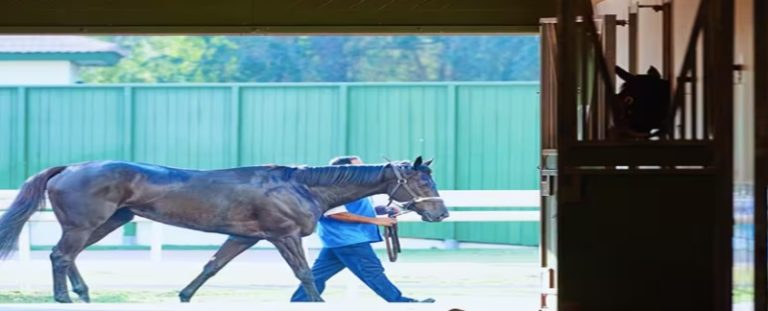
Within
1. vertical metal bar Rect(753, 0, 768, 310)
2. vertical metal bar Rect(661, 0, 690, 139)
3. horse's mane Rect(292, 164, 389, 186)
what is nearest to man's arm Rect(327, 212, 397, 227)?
horse's mane Rect(292, 164, 389, 186)

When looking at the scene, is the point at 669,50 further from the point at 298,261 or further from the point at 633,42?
the point at 298,261

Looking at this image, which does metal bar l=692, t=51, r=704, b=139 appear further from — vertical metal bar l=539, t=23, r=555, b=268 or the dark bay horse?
the dark bay horse

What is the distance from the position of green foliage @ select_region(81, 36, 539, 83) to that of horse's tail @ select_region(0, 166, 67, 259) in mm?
1830

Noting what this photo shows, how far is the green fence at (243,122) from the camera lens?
982 cm

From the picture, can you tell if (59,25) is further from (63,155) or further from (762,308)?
(762,308)

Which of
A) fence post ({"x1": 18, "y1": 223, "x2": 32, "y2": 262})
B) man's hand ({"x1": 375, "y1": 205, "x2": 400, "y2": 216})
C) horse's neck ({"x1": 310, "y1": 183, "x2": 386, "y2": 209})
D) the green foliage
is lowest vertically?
fence post ({"x1": 18, "y1": 223, "x2": 32, "y2": 262})

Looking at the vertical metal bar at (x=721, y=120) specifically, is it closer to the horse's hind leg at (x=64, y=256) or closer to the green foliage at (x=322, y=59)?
the horse's hind leg at (x=64, y=256)

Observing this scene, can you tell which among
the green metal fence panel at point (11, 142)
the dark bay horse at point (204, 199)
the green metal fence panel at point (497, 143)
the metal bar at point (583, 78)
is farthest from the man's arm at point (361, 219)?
the metal bar at point (583, 78)

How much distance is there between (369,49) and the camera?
1120cm

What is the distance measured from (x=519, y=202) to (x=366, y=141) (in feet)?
4.33

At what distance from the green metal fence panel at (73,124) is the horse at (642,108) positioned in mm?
5404

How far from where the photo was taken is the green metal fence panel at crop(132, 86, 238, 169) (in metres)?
9.82

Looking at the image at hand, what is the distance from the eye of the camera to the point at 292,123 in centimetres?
987

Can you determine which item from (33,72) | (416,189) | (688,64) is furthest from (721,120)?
(33,72)
